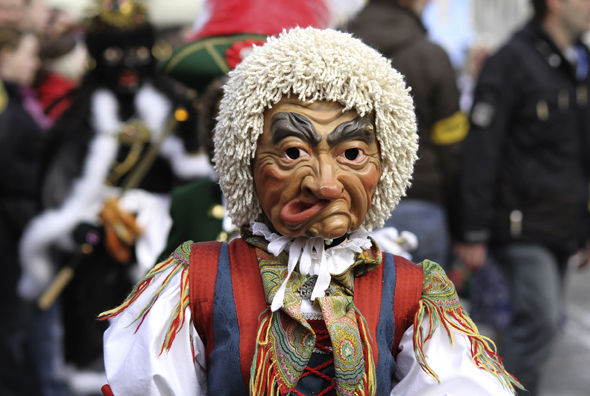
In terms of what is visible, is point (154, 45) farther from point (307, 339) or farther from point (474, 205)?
point (307, 339)

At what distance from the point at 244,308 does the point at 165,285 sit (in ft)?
0.63

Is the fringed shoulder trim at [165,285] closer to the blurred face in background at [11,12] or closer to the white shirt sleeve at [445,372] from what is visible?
the white shirt sleeve at [445,372]

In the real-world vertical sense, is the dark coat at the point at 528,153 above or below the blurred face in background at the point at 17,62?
below

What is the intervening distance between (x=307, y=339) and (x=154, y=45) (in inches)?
114

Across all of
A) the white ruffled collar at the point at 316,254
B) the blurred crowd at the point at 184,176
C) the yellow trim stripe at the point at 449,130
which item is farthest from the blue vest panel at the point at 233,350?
the yellow trim stripe at the point at 449,130

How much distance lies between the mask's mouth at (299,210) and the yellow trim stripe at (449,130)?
6.25 feet

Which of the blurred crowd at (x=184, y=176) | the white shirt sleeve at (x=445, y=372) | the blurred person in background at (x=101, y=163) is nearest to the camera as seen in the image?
the white shirt sleeve at (x=445, y=372)

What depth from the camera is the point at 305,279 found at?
1.59m

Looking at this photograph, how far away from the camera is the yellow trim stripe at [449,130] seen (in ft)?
10.6

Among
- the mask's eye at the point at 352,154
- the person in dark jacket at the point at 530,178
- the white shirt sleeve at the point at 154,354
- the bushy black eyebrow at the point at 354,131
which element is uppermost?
the bushy black eyebrow at the point at 354,131

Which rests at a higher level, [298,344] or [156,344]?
[156,344]

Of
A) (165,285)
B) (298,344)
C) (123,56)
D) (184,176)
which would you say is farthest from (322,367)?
(123,56)

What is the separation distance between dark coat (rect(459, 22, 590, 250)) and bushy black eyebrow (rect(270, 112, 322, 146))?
6.77 feet

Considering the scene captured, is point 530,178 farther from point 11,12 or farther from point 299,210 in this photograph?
point 11,12
